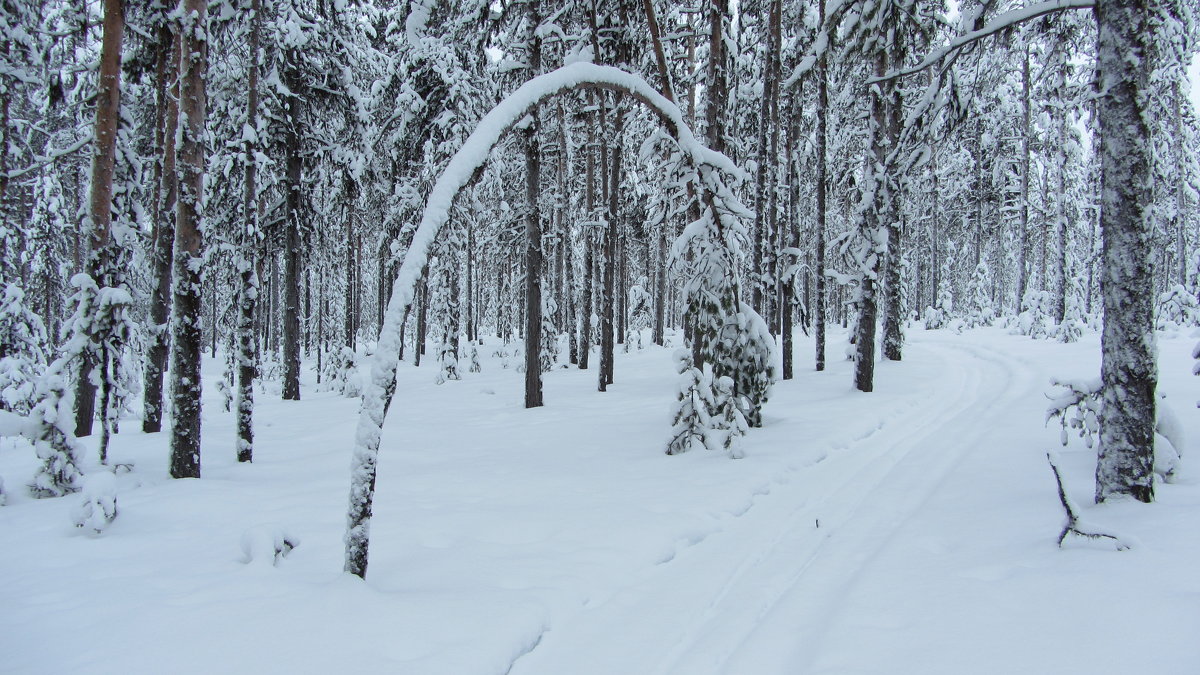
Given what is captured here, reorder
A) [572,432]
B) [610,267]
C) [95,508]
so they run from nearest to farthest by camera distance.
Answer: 1. [95,508]
2. [572,432]
3. [610,267]

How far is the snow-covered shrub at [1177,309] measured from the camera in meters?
16.9

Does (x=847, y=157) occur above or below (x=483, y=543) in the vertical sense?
above

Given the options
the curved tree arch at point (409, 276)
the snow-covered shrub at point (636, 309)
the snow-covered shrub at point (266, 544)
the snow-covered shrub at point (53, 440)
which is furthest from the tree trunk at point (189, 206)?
the snow-covered shrub at point (636, 309)

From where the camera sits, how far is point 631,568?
14.6 feet

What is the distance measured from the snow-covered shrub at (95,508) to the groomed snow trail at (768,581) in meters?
4.10

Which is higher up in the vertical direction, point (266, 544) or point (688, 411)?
point (688, 411)

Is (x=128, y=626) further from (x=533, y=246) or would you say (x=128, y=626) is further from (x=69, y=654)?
(x=533, y=246)

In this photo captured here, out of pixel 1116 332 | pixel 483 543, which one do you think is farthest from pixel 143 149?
pixel 1116 332

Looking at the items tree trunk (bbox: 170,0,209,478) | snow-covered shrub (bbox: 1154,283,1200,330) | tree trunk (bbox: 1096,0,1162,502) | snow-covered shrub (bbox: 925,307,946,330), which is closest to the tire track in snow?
tree trunk (bbox: 1096,0,1162,502)

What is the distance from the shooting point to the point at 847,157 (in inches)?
847

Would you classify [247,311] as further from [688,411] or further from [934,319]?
[934,319]

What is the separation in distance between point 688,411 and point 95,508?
6203 millimetres

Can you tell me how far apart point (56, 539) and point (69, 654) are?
2.58 meters

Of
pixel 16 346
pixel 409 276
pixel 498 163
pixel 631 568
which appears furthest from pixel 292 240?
pixel 631 568
